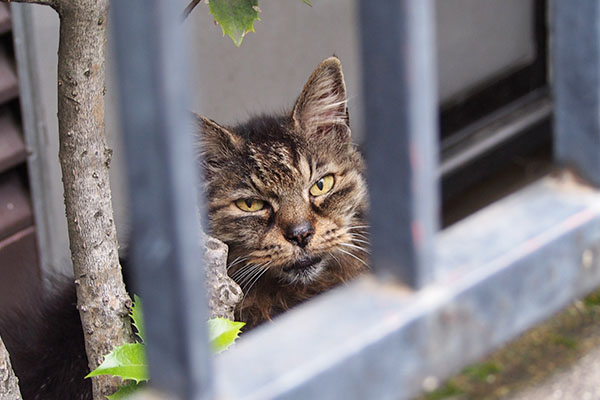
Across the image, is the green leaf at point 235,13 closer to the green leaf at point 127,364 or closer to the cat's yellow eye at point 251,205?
the green leaf at point 127,364

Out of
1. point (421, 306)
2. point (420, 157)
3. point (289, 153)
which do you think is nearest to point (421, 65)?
point (420, 157)

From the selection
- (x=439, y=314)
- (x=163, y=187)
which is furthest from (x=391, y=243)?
(x=163, y=187)

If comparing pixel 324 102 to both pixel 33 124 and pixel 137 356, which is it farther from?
pixel 137 356

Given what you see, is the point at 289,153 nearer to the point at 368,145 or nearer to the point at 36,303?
the point at 36,303

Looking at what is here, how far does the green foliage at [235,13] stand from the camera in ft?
5.99

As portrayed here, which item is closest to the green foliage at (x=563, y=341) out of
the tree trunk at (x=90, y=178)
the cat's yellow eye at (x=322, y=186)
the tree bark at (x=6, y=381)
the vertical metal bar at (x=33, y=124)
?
the tree trunk at (x=90, y=178)

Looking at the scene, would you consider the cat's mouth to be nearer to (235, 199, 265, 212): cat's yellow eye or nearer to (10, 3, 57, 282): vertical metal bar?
(235, 199, 265, 212): cat's yellow eye

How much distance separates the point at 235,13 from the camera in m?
1.84

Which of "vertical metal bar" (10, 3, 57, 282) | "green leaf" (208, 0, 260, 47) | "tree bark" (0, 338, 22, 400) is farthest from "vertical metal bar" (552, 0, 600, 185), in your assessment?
"vertical metal bar" (10, 3, 57, 282)

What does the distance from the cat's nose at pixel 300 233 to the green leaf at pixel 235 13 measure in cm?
89

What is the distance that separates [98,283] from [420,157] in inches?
44.2

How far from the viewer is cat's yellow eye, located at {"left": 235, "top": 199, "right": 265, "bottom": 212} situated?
2776 mm

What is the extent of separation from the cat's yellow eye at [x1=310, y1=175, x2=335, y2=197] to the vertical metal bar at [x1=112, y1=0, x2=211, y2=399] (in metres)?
2.06

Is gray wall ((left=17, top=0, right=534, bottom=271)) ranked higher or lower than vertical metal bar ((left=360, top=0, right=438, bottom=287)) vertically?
lower
